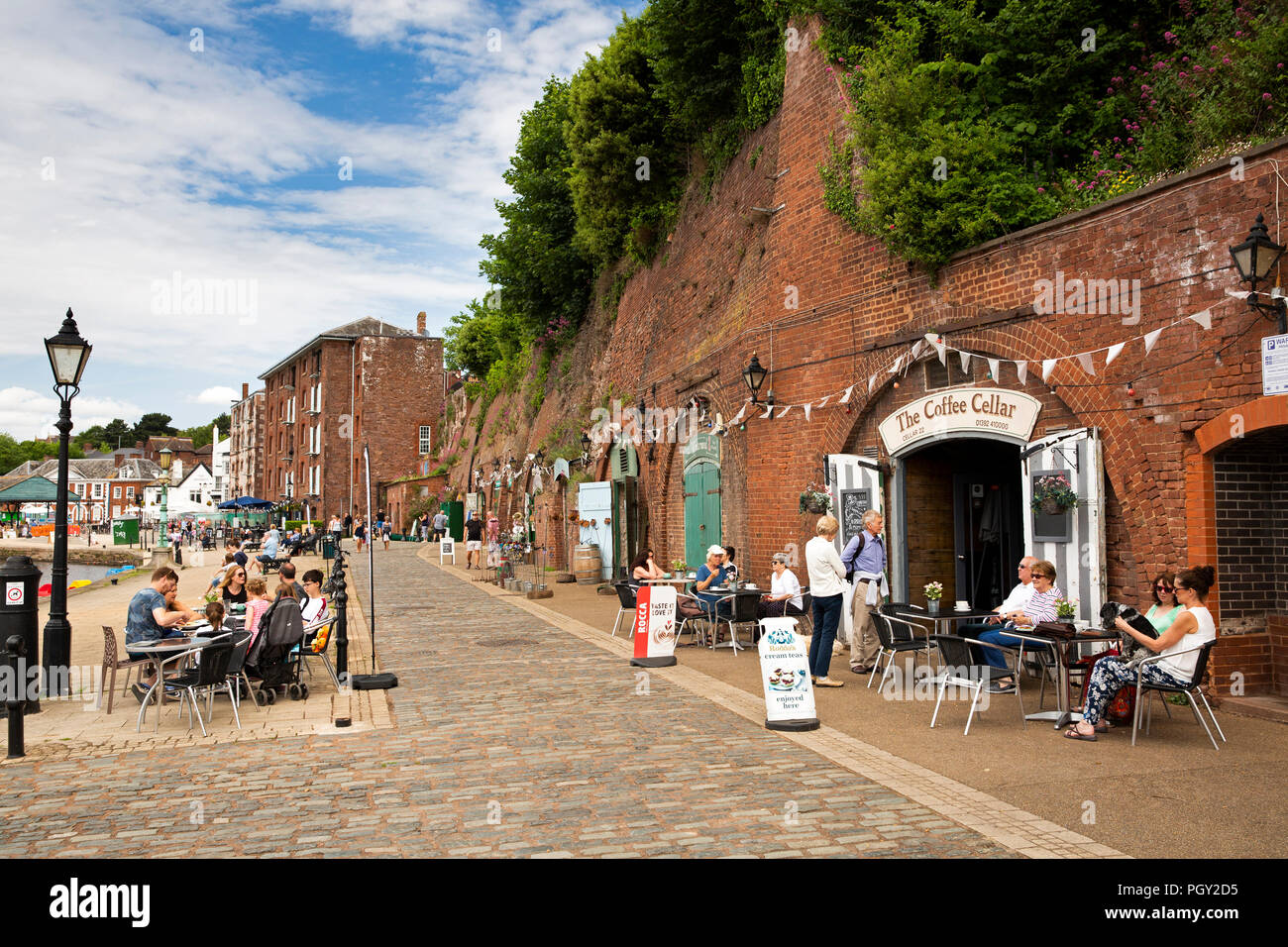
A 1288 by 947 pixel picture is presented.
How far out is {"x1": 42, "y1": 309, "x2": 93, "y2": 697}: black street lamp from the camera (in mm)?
9492

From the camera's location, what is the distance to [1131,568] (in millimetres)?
8711

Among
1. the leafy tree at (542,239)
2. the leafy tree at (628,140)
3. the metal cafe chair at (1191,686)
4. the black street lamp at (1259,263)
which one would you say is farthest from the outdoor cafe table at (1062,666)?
the leafy tree at (542,239)

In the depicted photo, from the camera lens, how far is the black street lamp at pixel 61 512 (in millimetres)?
9492

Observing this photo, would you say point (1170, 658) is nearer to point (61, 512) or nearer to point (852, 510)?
point (852, 510)

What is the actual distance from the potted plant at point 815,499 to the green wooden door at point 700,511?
3306 millimetres

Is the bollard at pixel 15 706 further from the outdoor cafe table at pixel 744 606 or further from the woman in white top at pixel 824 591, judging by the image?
the outdoor cafe table at pixel 744 606

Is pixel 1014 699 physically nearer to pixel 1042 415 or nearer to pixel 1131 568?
pixel 1131 568

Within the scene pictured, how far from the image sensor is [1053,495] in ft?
29.7

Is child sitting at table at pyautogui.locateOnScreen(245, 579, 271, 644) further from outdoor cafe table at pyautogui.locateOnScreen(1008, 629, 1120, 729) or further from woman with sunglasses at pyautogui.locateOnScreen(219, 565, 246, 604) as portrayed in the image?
outdoor cafe table at pyautogui.locateOnScreen(1008, 629, 1120, 729)

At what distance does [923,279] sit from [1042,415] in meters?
2.62

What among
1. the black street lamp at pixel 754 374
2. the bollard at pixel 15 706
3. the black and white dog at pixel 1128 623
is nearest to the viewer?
the bollard at pixel 15 706

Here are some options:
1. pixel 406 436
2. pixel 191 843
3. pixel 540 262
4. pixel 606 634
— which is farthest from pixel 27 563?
pixel 406 436

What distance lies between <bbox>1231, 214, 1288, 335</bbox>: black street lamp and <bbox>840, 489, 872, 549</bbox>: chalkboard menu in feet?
17.5

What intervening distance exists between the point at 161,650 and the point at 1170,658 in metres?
8.31
